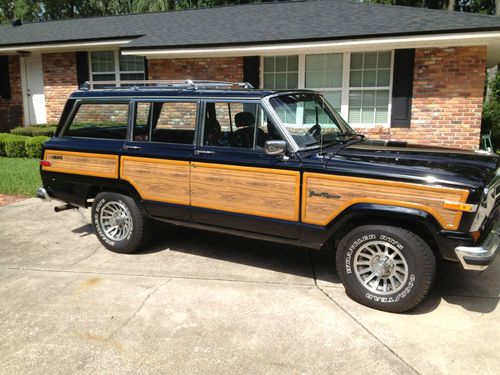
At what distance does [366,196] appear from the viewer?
12.6ft

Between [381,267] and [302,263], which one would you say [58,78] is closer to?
[302,263]

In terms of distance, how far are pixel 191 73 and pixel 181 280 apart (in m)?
8.66

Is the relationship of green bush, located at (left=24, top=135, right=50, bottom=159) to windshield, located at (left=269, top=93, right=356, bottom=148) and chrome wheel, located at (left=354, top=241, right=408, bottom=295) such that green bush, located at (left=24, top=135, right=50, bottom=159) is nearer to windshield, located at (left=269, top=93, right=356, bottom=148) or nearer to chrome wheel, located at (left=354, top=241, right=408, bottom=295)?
windshield, located at (left=269, top=93, right=356, bottom=148)

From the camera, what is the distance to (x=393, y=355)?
3271 millimetres

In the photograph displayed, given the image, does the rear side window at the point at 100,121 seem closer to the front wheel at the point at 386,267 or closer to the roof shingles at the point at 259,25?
the front wheel at the point at 386,267

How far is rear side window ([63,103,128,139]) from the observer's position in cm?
526

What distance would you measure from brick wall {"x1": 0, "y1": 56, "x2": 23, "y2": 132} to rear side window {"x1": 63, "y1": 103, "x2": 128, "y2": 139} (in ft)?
36.6

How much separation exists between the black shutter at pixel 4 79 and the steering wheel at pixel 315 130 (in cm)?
1425

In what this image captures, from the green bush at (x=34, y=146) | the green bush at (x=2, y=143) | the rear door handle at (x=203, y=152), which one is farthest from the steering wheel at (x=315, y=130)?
the green bush at (x=2, y=143)

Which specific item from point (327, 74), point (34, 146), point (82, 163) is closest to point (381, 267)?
point (82, 163)

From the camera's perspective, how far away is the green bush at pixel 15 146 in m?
12.3

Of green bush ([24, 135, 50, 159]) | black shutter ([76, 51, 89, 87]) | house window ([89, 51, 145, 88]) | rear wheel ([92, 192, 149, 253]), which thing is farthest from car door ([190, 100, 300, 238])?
black shutter ([76, 51, 89, 87])

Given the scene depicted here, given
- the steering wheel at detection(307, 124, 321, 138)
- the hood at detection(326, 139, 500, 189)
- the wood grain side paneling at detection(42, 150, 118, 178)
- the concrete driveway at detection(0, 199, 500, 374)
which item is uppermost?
the steering wheel at detection(307, 124, 321, 138)

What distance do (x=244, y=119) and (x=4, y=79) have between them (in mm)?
13991
